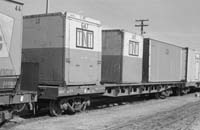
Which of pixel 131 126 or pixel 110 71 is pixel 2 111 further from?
pixel 110 71

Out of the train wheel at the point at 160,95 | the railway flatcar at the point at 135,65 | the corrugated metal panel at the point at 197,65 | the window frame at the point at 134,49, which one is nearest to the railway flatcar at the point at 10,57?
the railway flatcar at the point at 135,65

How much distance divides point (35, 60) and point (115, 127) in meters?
3.90

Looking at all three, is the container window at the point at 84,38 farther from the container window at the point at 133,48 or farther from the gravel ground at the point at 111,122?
the container window at the point at 133,48

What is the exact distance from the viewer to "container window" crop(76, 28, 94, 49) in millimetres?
10828

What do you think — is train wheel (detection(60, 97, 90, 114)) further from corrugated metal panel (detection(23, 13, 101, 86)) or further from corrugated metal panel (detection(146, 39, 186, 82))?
corrugated metal panel (detection(146, 39, 186, 82))

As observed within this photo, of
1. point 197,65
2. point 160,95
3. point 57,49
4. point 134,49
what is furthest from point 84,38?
point 197,65

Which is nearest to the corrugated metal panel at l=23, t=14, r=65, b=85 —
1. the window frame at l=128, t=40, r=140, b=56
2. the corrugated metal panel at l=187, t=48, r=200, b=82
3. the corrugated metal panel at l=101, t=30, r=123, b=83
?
the corrugated metal panel at l=101, t=30, r=123, b=83

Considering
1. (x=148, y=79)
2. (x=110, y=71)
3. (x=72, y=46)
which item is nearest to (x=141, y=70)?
(x=148, y=79)

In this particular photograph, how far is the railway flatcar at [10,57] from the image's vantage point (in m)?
7.84

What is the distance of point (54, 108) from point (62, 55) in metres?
1.84

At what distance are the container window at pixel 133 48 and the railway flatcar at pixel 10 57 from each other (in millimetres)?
6872

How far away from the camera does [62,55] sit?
34.1 feet

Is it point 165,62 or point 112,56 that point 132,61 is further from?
point 165,62

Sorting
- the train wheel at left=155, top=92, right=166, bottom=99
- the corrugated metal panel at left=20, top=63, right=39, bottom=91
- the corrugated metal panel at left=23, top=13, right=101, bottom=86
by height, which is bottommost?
the train wheel at left=155, top=92, right=166, bottom=99
